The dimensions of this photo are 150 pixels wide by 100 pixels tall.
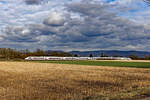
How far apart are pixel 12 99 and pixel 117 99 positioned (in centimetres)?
666

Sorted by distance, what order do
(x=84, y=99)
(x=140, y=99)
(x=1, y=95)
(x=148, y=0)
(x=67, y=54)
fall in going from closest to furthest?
(x=140, y=99)
(x=84, y=99)
(x=1, y=95)
(x=148, y=0)
(x=67, y=54)

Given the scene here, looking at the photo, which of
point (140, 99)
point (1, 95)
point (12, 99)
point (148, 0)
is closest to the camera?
point (140, 99)

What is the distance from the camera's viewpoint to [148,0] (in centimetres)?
2198

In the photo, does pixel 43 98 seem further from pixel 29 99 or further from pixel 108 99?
pixel 108 99

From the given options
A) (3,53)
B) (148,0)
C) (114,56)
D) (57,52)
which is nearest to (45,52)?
(57,52)

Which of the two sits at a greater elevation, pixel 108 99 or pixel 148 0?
pixel 148 0

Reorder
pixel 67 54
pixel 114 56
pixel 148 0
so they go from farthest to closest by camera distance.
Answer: pixel 67 54
pixel 114 56
pixel 148 0

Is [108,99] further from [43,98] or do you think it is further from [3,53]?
[3,53]

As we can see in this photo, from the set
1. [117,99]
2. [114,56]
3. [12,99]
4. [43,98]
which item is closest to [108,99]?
[117,99]

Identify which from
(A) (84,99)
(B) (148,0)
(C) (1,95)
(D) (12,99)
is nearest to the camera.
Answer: (A) (84,99)

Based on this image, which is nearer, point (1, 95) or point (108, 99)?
point (108, 99)

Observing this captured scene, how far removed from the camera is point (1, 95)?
646 inches

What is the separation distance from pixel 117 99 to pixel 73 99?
8.97ft

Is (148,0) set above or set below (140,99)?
above
